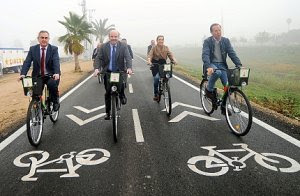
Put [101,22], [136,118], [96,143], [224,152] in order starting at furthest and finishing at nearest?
[101,22]
[136,118]
[96,143]
[224,152]

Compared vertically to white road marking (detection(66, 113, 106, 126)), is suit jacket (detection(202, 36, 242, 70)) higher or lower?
higher

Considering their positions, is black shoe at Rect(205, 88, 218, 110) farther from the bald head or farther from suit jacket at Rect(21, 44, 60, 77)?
suit jacket at Rect(21, 44, 60, 77)

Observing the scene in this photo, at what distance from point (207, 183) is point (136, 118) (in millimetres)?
3939

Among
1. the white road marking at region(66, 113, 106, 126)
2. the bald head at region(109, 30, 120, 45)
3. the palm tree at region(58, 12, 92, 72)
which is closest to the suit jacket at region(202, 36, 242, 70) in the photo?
the bald head at region(109, 30, 120, 45)

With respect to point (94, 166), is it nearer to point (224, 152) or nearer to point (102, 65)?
point (224, 152)

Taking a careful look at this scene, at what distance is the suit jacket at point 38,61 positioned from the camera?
6.43 metres

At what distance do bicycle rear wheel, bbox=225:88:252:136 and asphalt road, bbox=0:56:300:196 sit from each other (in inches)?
7.5

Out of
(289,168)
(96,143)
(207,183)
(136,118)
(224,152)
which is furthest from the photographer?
(136,118)

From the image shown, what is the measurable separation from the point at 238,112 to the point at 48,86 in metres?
4.01

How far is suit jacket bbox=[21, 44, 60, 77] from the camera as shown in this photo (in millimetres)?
6430

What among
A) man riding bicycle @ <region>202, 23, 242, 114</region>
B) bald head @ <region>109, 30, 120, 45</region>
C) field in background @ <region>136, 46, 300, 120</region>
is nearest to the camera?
bald head @ <region>109, 30, 120, 45</region>

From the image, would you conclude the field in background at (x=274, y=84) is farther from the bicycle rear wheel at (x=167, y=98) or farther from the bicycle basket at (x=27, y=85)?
the bicycle basket at (x=27, y=85)

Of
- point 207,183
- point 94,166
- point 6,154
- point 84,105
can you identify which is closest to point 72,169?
point 94,166

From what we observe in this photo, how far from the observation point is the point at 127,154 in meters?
5.21
